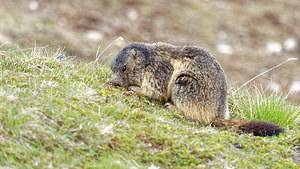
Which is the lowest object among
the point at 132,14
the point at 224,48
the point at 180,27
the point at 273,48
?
the point at 224,48

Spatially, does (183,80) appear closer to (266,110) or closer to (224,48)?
(266,110)

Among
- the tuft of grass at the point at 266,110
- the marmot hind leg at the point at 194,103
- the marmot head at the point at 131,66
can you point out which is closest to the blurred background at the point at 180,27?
the marmot head at the point at 131,66

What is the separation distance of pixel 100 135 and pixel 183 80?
95.6 inches

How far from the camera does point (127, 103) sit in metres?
6.22

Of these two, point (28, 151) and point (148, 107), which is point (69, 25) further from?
point (28, 151)

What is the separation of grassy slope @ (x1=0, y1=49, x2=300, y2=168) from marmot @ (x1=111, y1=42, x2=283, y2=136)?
378 mm

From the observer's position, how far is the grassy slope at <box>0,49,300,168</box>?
438cm

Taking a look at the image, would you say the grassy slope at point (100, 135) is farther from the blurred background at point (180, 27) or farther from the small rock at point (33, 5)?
the small rock at point (33, 5)

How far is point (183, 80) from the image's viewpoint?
22.1 ft

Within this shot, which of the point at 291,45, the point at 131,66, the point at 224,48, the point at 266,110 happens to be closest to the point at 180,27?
the point at 224,48

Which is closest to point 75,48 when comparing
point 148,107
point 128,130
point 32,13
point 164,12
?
point 32,13

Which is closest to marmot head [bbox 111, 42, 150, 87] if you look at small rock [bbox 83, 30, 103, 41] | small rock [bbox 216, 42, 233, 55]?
small rock [bbox 83, 30, 103, 41]

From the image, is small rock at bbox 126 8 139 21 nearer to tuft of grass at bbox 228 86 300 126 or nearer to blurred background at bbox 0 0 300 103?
blurred background at bbox 0 0 300 103

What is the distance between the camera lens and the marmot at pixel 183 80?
6.59 meters
